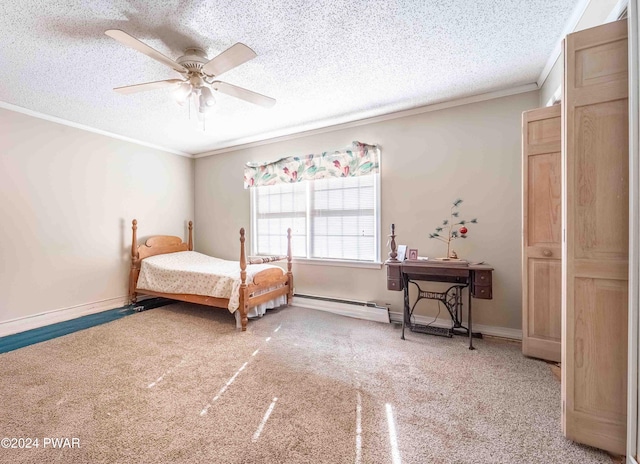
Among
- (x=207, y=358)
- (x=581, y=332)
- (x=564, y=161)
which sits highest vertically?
(x=564, y=161)

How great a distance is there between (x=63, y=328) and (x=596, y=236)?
4.63 metres

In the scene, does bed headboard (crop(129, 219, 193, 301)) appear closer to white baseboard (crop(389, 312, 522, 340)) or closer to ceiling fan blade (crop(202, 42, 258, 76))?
ceiling fan blade (crop(202, 42, 258, 76))

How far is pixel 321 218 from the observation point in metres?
3.84

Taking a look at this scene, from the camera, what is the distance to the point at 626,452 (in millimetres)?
1271

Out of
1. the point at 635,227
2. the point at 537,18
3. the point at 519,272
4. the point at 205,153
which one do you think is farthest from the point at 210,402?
the point at 205,153

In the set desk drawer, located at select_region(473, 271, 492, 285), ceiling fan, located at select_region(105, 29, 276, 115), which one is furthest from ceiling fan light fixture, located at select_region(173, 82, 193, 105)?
desk drawer, located at select_region(473, 271, 492, 285)

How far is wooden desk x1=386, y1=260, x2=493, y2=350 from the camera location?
2475 millimetres

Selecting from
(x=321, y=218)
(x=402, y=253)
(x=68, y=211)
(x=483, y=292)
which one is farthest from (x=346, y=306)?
(x=68, y=211)

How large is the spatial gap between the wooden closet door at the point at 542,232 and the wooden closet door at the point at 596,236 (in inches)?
35.9

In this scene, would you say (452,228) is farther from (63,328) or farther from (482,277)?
(63,328)

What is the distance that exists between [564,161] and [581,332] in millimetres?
857

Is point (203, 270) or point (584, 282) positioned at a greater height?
point (584, 282)

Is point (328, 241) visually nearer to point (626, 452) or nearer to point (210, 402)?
point (210, 402)

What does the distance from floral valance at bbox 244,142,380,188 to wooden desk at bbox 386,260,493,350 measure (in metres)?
1.28
